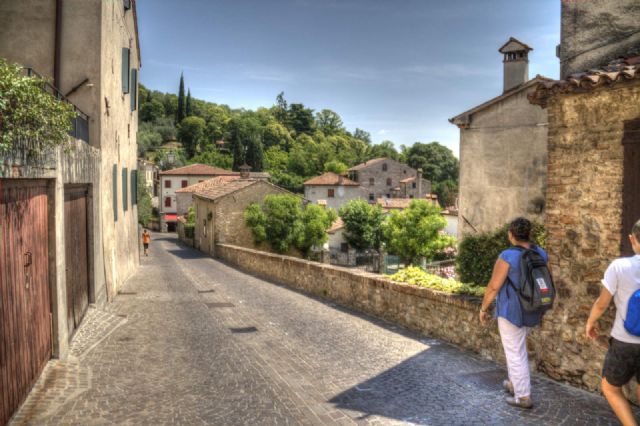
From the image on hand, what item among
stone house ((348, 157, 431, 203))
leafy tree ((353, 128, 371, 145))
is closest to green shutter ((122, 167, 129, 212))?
stone house ((348, 157, 431, 203))

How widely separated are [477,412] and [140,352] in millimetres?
4761

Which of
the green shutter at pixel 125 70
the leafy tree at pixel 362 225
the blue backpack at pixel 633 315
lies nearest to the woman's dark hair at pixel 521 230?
the blue backpack at pixel 633 315

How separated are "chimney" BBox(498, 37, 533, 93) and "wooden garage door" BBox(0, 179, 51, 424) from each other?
18.6 m

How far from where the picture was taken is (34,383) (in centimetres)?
552

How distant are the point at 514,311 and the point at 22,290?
16.6ft

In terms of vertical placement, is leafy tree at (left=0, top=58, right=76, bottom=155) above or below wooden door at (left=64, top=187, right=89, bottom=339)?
above

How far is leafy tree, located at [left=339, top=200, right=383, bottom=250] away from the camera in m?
45.2

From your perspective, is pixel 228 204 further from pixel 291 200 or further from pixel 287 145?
pixel 287 145

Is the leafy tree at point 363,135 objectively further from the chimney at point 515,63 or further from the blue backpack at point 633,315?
the blue backpack at point 633,315

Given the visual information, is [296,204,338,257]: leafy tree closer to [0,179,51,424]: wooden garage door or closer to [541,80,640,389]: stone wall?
[0,179,51,424]: wooden garage door

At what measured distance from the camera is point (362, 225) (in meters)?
45.1

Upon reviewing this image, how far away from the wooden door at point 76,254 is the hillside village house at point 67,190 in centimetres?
2

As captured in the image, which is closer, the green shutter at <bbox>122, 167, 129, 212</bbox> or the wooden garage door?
the wooden garage door

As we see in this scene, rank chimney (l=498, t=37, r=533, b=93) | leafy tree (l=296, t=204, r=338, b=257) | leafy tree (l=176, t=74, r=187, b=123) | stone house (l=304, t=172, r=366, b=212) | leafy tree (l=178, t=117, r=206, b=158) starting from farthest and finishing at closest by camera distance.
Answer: leafy tree (l=176, t=74, r=187, b=123) → leafy tree (l=178, t=117, r=206, b=158) → stone house (l=304, t=172, r=366, b=212) → leafy tree (l=296, t=204, r=338, b=257) → chimney (l=498, t=37, r=533, b=93)
